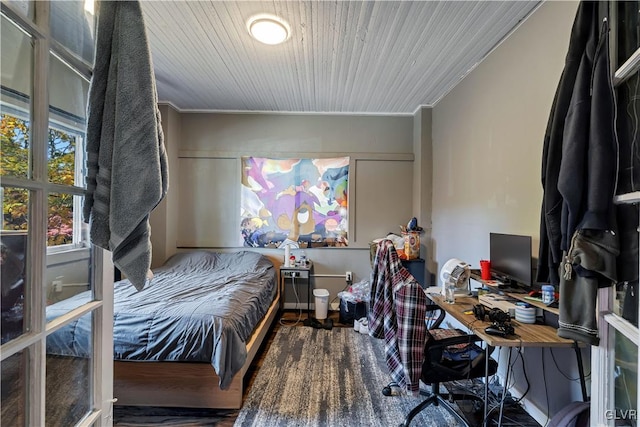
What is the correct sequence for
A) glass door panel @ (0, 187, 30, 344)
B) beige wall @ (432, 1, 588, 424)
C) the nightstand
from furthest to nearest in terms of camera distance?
the nightstand
beige wall @ (432, 1, 588, 424)
glass door panel @ (0, 187, 30, 344)

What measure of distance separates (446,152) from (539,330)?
7.13ft

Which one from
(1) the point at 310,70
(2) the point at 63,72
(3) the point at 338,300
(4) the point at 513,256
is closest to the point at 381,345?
(3) the point at 338,300

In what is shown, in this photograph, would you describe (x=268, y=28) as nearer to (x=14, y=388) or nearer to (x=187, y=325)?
(x=187, y=325)

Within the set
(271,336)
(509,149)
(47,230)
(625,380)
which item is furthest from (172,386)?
(509,149)

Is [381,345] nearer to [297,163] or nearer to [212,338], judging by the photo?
[212,338]

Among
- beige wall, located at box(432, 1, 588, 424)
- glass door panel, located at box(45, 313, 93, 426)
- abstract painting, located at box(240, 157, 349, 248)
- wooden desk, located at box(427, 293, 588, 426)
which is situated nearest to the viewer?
glass door panel, located at box(45, 313, 93, 426)

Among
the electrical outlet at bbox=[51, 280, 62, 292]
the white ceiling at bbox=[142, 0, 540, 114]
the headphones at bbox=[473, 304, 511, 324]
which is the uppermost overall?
the white ceiling at bbox=[142, 0, 540, 114]

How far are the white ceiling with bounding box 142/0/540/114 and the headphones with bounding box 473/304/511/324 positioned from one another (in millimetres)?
1951

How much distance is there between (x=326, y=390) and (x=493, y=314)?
132 cm

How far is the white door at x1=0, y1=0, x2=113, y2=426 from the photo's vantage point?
0.56 meters

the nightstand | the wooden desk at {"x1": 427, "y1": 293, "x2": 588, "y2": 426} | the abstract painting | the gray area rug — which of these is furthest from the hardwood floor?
the wooden desk at {"x1": 427, "y1": 293, "x2": 588, "y2": 426}

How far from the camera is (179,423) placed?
73.0 inches

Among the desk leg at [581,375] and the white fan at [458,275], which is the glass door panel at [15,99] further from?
the white fan at [458,275]

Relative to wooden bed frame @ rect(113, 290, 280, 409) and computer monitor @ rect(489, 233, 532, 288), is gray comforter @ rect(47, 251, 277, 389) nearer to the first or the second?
wooden bed frame @ rect(113, 290, 280, 409)
